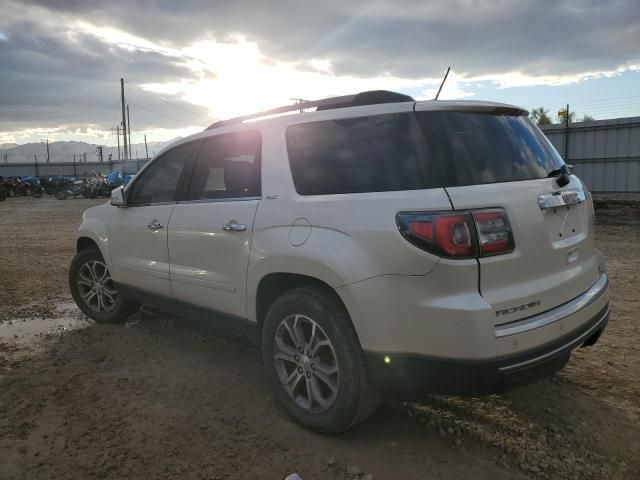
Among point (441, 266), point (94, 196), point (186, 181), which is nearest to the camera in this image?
point (441, 266)

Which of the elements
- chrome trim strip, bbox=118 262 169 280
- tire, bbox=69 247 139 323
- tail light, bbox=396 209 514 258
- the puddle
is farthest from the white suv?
the puddle

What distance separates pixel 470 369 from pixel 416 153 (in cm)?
104

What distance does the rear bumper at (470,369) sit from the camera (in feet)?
7.50

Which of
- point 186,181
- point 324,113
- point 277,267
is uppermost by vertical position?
point 324,113

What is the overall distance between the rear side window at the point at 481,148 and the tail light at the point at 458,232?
0.20m

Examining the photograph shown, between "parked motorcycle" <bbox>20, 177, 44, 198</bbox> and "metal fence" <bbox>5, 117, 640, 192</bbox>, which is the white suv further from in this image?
"parked motorcycle" <bbox>20, 177, 44, 198</bbox>

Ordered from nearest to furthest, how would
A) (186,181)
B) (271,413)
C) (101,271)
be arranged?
(271,413) < (186,181) < (101,271)

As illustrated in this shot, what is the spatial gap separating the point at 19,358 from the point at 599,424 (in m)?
4.16

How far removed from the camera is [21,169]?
5619cm

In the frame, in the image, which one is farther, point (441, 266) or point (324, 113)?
point (324, 113)

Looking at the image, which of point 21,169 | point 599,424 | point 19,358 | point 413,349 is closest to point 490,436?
point 599,424

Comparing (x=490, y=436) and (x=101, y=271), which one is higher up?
(x=101, y=271)

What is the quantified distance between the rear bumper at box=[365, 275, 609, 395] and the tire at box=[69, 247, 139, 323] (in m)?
3.15

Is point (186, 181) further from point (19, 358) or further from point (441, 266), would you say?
point (441, 266)
